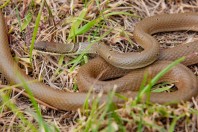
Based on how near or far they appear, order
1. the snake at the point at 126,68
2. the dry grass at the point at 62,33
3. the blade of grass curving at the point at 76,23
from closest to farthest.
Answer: the snake at the point at 126,68 → the dry grass at the point at 62,33 → the blade of grass curving at the point at 76,23

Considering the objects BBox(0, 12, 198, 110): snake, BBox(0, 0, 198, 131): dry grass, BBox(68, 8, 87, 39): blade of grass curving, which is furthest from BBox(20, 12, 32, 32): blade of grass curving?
BBox(68, 8, 87, 39): blade of grass curving

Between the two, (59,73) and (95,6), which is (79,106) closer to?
(59,73)

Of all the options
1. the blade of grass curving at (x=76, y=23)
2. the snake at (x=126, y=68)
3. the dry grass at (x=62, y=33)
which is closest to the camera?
the snake at (x=126, y=68)

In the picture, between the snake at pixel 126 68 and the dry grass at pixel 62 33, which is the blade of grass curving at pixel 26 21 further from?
the snake at pixel 126 68

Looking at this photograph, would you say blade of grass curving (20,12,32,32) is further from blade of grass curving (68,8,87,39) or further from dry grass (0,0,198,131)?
blade of grass curving (68,8,87,39)

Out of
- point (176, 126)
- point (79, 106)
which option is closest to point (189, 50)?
point (176, 126)

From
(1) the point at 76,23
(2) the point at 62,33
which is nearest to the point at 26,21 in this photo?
(2) the point at 62,33

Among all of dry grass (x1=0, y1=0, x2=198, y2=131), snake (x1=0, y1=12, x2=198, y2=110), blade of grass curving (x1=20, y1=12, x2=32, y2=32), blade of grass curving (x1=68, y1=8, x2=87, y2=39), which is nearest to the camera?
snake (x1=0, y1=12, x2=198, y2=110)


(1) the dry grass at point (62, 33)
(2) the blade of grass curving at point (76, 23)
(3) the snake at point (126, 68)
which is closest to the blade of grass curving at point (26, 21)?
(1) the dry grass at point (62, 33)
